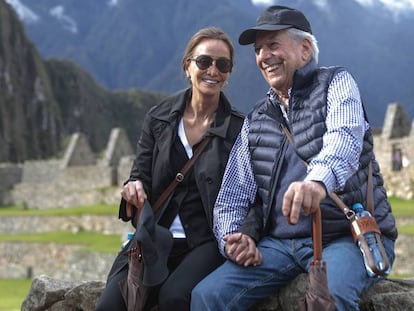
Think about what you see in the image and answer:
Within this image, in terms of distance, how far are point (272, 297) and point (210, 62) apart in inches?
64.3

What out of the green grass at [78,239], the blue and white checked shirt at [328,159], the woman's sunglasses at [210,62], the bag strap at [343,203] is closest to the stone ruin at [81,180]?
the green grass at [78,239]

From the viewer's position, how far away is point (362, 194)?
172 inches

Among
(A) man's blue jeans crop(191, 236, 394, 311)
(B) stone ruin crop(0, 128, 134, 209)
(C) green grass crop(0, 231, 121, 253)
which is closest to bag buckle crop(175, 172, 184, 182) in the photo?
(A) man's blue jeans crop(191, 236, 394, 311)

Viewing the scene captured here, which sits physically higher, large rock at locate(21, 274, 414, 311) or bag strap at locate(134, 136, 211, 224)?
bag strap at locate(134, 136, 211, 224)

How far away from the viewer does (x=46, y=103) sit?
11994cm

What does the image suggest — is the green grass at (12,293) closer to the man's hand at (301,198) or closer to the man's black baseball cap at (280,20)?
the man's black baseball cap at (280,20)

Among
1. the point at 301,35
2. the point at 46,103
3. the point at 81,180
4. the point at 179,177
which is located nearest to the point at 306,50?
the point at 301,35

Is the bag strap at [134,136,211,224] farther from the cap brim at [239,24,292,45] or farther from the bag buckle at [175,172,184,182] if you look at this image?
the cap brim at [239,24,292,45]

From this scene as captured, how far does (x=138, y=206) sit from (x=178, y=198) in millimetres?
273

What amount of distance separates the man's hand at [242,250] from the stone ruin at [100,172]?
14.5 metres

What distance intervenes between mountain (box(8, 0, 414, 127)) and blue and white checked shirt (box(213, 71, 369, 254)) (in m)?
1.18

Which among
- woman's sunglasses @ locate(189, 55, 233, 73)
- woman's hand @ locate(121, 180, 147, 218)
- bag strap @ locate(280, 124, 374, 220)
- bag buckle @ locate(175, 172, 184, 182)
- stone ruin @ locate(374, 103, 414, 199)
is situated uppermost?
woman's sunglasses @ locate(189, 55, 233, 73)

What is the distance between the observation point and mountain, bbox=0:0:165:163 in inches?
4240

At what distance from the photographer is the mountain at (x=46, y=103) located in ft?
353
